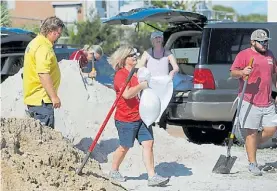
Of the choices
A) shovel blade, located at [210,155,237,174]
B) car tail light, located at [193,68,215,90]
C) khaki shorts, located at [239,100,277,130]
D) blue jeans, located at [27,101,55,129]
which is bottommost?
shovel blade, located at [210,155,237,174]

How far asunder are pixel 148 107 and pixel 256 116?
1.71 meters

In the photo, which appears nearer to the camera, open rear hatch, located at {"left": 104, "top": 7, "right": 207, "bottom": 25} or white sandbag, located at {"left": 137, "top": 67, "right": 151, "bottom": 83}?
white sandbag, located at {"left": 137, "top": 67, "right": 151, "bottom": 83}

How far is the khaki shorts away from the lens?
9.18 m

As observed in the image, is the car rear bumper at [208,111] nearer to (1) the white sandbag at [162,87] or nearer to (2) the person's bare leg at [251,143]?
(1) the white sandbag at [162,87]

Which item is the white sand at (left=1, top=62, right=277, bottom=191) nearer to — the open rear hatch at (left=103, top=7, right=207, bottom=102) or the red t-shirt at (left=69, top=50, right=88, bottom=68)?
the red t-shirt at (left=69, top=50, right=88, bottom=68)

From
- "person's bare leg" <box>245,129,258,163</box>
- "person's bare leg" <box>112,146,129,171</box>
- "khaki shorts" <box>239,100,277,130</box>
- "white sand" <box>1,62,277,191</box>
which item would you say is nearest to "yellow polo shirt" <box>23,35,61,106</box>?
"person's bare leg" <box>112,146,129,171</box>

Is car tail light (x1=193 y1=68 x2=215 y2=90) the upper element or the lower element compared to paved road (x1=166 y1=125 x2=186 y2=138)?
upper

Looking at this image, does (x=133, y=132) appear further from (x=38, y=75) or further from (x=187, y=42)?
(x=187, y=42)

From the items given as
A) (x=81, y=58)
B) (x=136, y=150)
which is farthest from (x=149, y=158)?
(x=81, y=58)

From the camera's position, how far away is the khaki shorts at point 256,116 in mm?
9180

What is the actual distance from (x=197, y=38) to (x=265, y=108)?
3003 millimetres

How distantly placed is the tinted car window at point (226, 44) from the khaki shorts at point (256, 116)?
2.02 metres

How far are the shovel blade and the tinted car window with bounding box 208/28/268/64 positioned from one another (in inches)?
87.2

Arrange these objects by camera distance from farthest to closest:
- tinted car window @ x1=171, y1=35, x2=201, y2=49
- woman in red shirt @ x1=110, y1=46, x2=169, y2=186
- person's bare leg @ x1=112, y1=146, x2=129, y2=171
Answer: tinted car window @ x1=171, y1=35, x2=201, y2=49 < person's bare leg @ x1=112, y1=146, x2=129, y2=171 < woman in red shirt @ x1=110, y1=46, x2=169, y2=186
